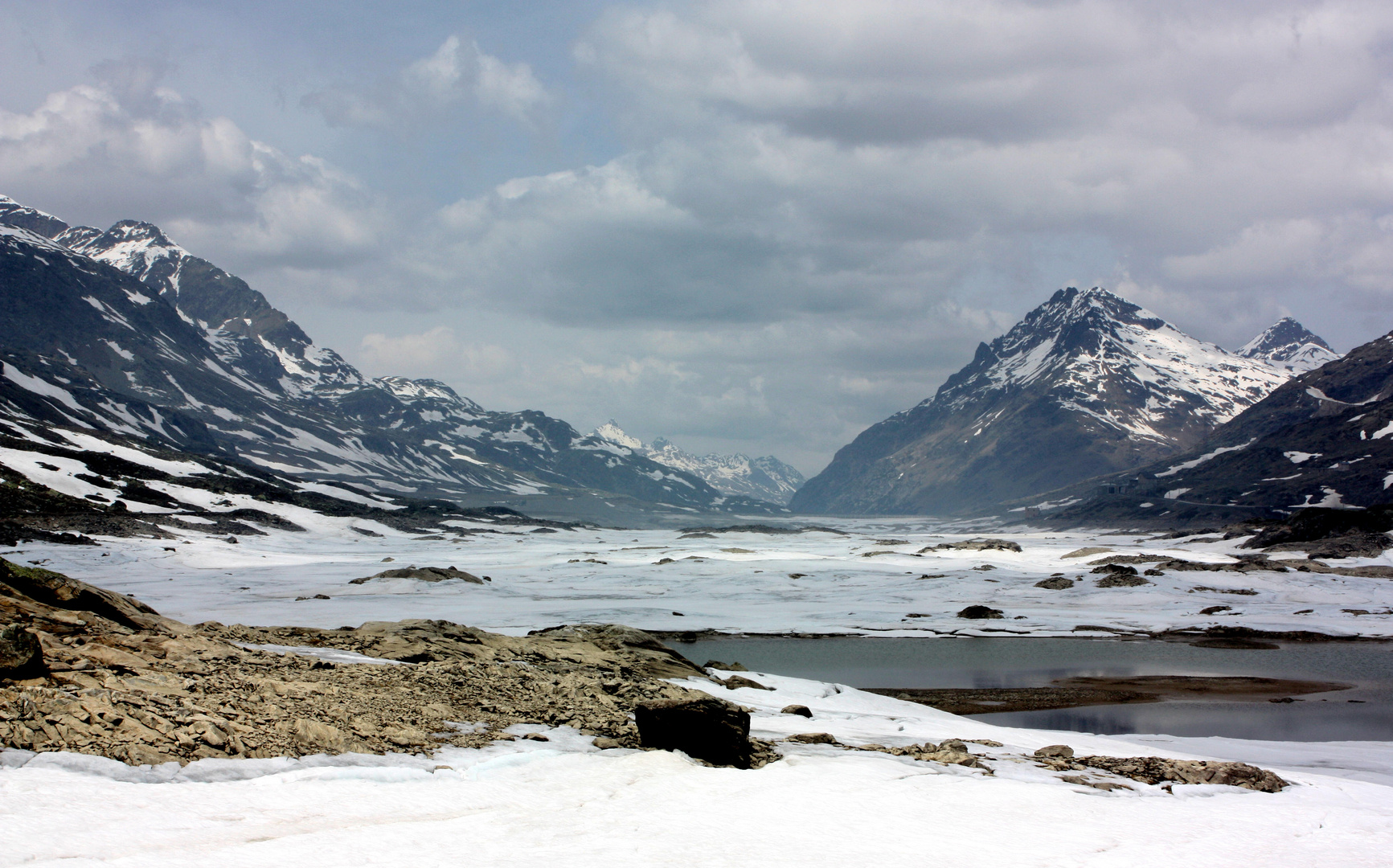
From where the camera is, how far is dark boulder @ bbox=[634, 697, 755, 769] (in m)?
16.3

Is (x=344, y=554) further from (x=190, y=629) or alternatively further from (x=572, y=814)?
(x=572, y=814)

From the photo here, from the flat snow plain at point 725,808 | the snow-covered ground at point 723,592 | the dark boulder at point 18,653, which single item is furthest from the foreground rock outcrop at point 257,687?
the snow-covered ground at point 723,592

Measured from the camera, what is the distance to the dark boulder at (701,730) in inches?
640

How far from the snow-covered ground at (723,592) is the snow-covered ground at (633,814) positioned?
3321cm

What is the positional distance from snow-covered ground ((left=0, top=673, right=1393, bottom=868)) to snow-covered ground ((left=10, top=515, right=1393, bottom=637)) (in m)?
33.2

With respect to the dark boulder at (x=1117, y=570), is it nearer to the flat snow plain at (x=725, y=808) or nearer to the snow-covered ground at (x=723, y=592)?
the snow-covered ground at (x=723, y=592)

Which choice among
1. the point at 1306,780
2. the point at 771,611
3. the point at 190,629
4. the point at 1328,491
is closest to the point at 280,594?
the point at 771,611

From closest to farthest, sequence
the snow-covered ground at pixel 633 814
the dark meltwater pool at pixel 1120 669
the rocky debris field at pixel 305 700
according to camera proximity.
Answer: the snow-covered ground at pixel 633 814 < the rocky debris field at pixel 305 700 < the dark meltwater pool at pixel 1120 669

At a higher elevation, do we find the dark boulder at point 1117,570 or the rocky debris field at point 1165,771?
the dark boulder at point 1117,570

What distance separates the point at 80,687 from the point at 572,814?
25.7ft

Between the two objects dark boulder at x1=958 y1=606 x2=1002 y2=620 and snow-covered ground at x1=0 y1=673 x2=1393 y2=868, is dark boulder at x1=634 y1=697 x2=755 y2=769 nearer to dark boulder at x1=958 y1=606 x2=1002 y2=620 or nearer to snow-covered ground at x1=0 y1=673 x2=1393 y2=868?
snow-covered ground at x1=0 y1=673 x2=1393 y2=868

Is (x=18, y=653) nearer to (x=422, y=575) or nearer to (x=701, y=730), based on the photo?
(x=701, y=730)

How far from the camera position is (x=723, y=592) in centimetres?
7625

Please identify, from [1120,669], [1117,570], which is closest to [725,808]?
[1120,669]
